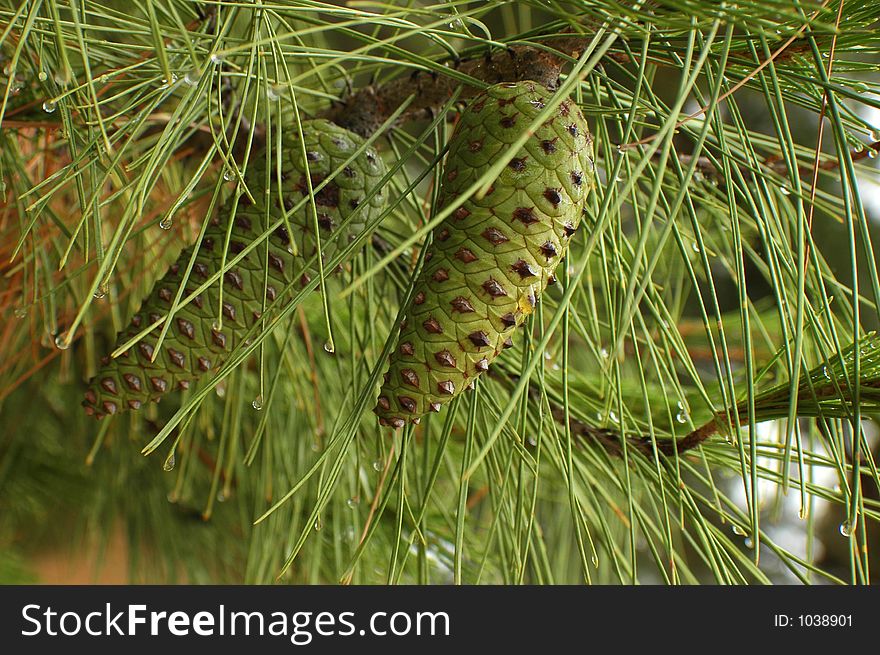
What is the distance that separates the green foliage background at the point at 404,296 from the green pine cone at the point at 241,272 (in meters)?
0.02

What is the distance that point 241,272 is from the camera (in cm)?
30

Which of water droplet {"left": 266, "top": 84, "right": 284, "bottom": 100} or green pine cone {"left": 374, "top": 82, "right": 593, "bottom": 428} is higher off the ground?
water droplet {"left": 266, "top": 84, "right": 284, "bottom": 100}

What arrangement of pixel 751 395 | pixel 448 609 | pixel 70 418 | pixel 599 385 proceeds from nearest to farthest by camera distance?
pixel 751 395 → pixel 448 609 → pixel 599 385 → pixel 70 418

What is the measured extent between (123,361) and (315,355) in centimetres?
27

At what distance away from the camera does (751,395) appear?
0.25m

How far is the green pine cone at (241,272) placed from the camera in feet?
0.95

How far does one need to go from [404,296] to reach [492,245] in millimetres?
76

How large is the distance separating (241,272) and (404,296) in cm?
7

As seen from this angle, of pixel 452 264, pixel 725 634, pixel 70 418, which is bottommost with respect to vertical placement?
pixel 725 634

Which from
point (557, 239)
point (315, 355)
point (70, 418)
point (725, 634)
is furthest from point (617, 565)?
point (70, 418)

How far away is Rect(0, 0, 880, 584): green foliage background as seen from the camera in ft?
0.85

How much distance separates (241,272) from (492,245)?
0.10 meters

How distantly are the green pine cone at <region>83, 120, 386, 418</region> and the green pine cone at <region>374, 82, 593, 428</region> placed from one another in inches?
2.1

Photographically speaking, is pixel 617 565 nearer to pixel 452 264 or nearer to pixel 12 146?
pixel 452 264
